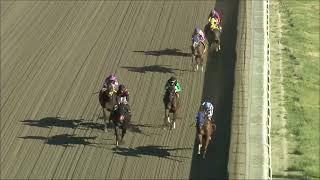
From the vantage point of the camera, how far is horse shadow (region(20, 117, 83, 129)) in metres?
16.9


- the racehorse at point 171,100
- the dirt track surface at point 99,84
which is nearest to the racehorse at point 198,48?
the dirt track surface at point 99,84

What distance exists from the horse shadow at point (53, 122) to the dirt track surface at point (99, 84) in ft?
0.17

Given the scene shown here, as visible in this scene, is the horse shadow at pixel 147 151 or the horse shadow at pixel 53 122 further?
the horse shadow at pixel 53 122

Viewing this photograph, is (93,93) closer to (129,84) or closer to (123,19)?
(129,84)

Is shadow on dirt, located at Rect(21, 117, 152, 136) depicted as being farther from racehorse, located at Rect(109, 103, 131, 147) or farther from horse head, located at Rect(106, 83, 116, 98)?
racehorse, located at Rect(109, 103, 131, 147)

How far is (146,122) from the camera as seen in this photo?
16.6 meters

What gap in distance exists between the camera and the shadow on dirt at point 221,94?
14.4m

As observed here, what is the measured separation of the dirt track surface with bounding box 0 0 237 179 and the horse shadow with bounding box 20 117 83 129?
5 cm

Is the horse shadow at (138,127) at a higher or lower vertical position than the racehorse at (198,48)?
lower

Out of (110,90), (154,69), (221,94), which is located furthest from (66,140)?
(221,94)

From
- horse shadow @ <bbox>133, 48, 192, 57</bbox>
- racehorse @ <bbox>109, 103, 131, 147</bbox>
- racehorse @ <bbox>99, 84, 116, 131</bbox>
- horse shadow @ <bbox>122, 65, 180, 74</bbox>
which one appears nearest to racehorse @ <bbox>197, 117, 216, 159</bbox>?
racehorse @ <bbox>109, 103, 131, 147</bbox>

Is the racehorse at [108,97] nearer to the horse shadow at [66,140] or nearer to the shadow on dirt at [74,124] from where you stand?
the shadow on dirt at [74,124]

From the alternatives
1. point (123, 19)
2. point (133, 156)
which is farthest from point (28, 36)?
point (133, 156)

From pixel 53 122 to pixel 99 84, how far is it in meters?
2.67
